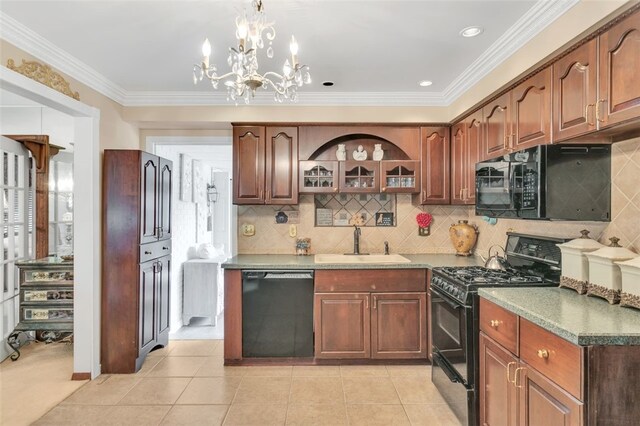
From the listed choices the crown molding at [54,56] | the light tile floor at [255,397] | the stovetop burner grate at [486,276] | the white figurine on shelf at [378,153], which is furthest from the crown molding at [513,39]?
the crown molding at [54,56]

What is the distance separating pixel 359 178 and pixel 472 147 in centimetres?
108

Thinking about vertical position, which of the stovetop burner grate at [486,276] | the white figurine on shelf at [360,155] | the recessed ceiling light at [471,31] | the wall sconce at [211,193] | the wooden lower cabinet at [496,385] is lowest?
the wooden lower cabinet at [496,385]

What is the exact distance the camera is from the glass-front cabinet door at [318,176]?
12.0 feet

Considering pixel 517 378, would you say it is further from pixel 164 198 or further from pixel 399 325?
pixel 164 198

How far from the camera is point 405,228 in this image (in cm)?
398

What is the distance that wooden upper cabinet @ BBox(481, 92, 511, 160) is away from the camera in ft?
8.57

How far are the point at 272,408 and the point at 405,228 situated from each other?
2.22m

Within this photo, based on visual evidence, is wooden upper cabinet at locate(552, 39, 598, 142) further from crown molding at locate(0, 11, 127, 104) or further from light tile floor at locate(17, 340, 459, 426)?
crown molding at locate(0, 11, 127, 104)

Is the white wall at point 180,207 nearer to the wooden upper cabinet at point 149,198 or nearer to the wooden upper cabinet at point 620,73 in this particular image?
the wooden upper cabinet at point 149,198

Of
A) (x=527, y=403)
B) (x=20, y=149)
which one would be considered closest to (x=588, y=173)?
(x=527, y=403)

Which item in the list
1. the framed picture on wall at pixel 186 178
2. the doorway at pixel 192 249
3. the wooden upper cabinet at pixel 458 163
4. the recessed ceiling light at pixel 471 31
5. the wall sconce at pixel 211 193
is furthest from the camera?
the wall sconce at pixel 211 193

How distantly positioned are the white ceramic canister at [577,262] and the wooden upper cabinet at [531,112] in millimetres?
605

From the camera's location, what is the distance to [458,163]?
3.51 meters

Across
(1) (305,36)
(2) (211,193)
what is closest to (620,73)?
(1) (305,36)
